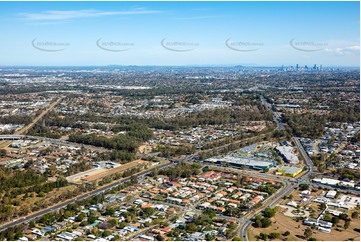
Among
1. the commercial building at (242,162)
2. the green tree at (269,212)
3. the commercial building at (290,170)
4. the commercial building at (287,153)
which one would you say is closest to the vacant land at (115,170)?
the commercial building at (242,162)

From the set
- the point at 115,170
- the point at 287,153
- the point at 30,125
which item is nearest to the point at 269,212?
the point at 115,170

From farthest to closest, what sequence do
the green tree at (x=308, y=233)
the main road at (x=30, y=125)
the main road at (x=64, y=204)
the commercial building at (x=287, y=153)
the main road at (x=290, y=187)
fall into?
the main road at (x=30, y=125)
the commercial building at (x=287, y=153)
the main road at (x=64, y=204)
the main road at (x=290, y=187)
the green tree at (x=308, y=233)

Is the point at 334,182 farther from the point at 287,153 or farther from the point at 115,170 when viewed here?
the point at 115,170

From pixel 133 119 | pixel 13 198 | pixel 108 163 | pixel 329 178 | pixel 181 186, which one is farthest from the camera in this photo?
pixel 133 119

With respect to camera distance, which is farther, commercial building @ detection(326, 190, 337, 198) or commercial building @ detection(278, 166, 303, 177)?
commercial building @ detection(278, 166, 303, 177)

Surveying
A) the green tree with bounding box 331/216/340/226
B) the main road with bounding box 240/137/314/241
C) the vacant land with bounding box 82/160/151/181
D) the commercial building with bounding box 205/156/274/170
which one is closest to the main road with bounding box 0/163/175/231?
the vacant land with bounding box 82/160/151/181

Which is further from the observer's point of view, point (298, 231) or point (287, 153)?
point (287, 153)

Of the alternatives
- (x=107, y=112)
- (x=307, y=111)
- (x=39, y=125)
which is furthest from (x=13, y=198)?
(x=307, y=111)

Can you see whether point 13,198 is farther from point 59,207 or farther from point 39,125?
point 39,125

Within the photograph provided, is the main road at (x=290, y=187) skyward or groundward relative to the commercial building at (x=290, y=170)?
groundward

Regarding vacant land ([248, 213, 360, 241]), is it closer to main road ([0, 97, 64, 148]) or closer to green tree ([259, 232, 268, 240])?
green tree ([259, 232, 268, 240])

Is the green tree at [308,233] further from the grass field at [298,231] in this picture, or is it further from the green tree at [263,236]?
the green tree at [263,236]
